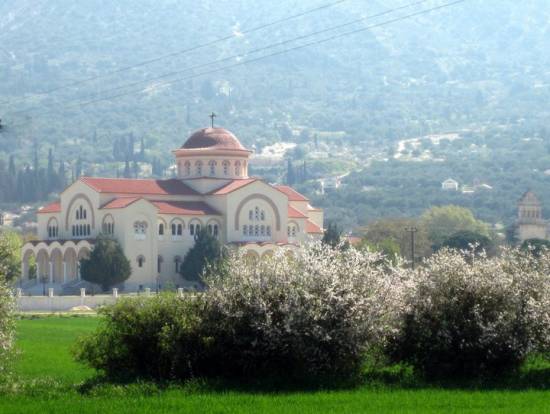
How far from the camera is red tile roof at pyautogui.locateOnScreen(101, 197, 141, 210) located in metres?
104

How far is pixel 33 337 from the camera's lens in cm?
5419

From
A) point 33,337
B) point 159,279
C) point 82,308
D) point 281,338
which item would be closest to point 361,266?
point 281,338

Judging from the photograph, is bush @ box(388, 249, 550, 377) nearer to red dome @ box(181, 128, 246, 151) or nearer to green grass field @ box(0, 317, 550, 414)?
green grass field @ box(0, 317, 550, 414)

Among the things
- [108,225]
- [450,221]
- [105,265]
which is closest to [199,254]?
[108,225]

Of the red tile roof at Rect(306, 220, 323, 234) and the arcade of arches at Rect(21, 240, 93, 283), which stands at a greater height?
the red tile roof at Rect(306, 220, 323, 234)

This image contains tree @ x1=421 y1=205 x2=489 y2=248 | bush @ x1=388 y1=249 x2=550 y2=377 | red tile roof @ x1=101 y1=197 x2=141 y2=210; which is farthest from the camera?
tree @ x1=421 y1=205 x2=489 y2=248

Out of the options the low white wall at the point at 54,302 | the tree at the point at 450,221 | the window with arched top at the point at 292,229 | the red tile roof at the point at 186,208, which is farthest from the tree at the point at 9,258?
the tree at the point at 450,221

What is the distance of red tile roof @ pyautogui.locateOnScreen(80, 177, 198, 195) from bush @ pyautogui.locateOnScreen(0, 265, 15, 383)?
71.1 metres

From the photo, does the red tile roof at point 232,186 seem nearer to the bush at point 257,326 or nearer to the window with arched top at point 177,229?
the window with arched top at point 177,229

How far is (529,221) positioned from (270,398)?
12406 centimetres

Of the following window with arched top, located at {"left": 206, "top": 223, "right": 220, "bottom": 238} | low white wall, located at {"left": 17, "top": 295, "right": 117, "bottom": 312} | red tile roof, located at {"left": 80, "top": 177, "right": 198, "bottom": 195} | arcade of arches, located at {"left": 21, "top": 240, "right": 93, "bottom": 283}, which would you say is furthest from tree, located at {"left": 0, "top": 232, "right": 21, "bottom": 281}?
window with arched top, located at {"left": 206, "top": 223, "right": 220, "bottom": 238}

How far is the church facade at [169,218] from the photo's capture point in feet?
A: 342

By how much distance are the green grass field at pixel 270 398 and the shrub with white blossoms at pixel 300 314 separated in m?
1.25

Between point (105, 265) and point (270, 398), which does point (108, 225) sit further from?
point (270, 398)
